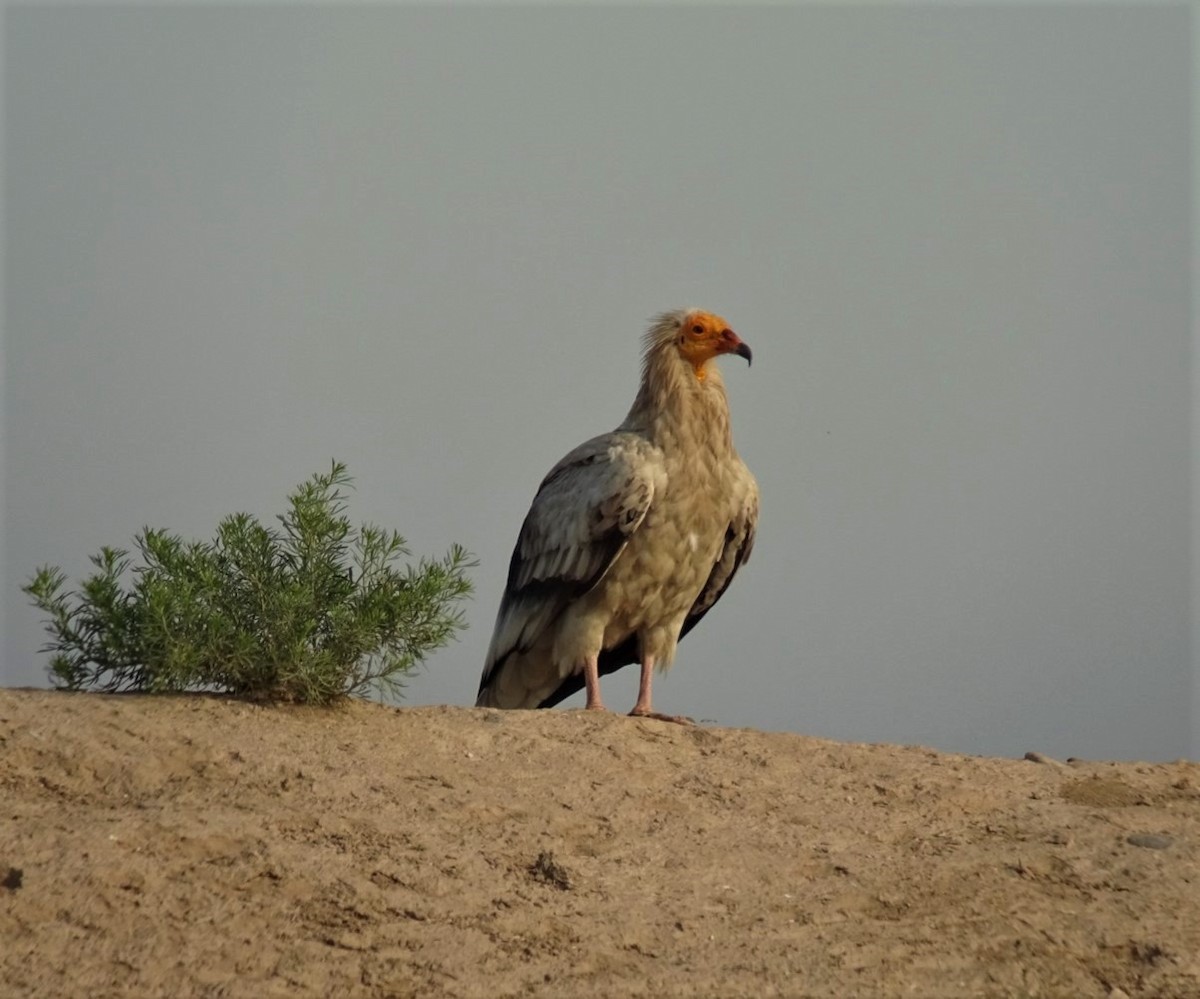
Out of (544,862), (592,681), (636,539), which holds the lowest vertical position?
(544,862)

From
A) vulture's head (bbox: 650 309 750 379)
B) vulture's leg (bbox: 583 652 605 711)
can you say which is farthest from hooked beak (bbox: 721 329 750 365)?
vulture's leg (bbox: 583 652 605 711)

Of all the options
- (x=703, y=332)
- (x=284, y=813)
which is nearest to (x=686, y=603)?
(x=703, y=332)

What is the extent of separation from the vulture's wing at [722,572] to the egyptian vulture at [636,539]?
0.03 ft

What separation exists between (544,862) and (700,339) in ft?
16.0

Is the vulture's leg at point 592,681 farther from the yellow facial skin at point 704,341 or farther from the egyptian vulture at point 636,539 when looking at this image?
the yellow facial skin at point 704,341

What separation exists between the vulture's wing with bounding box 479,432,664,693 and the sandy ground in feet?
6.10

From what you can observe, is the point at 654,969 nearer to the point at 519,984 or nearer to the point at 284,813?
the point at 519,984

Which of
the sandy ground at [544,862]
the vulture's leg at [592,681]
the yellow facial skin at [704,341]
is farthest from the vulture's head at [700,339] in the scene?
the sandy ground at [544,862]

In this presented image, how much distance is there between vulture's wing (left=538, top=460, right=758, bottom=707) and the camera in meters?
10.2

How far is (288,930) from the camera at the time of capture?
5.70m

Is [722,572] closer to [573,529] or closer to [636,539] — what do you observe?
[636,539]

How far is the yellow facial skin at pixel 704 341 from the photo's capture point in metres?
10.5

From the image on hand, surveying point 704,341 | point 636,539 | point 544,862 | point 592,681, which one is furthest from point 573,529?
point 544,862

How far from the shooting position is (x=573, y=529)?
9758 mm
